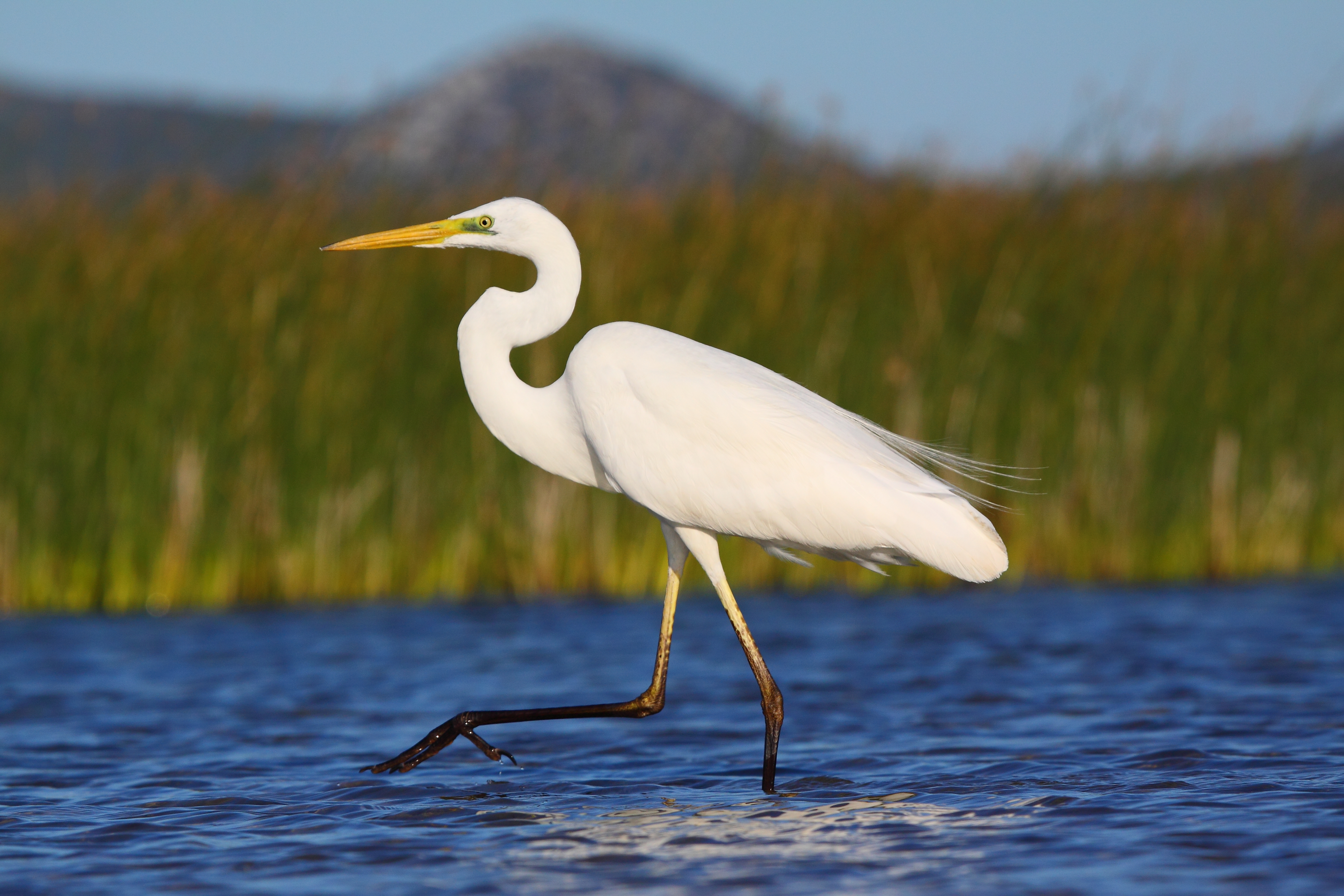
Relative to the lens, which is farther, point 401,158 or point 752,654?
point 401,158

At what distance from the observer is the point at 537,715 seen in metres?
A: 5.74

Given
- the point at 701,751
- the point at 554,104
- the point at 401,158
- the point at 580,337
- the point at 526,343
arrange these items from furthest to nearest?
1. the point at 554,104
2. the point at 401,158
3. the point at 580,337
4. the point at 701,751
5. the point at 526,343

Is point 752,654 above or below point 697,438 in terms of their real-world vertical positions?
below

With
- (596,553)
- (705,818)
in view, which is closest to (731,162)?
(596,553)

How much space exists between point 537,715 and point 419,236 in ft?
5.63

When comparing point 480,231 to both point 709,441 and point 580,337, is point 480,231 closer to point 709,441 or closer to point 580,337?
point 709,441

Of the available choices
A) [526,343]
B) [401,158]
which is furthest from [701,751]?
[401,158]

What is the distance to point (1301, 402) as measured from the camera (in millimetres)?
10297

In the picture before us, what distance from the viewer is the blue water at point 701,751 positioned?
4.61 meters

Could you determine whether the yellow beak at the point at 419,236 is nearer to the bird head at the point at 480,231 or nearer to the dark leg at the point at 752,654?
the bird head at the point at 480,231

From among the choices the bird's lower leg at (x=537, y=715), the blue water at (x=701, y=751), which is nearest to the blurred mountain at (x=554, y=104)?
the blue water at (x=701, y=751)

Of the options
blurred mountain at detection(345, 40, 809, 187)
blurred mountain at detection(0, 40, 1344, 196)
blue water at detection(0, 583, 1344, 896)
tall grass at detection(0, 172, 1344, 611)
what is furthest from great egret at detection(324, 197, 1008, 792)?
blurred mountain at detection(345, 40, 809, 187)

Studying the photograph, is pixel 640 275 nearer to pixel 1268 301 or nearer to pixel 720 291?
pixel 720 291

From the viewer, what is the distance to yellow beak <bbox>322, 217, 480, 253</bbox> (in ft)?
18.6
